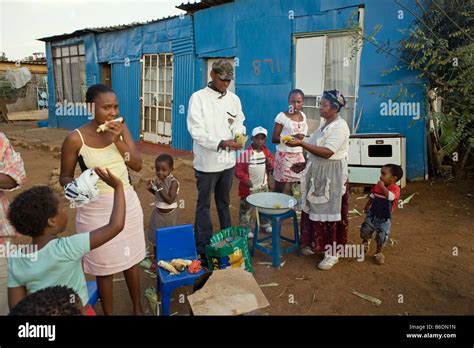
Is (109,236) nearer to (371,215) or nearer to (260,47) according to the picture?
(371,215)

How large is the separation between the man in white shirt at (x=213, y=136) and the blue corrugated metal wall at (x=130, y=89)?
31.8ft

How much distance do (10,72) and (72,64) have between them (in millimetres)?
6748

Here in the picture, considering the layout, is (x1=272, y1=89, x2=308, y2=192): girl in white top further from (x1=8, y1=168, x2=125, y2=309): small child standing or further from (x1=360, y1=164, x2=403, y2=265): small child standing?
(x1=8, y1=168, x2=125, y2=309): small child standing

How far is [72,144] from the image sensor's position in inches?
103

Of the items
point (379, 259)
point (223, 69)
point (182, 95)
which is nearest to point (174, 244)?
point (223, 69)

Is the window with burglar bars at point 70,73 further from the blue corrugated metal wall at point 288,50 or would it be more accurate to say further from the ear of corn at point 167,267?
the ear of corn at point 167,267

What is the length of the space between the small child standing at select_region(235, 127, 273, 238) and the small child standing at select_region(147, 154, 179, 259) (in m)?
1.02

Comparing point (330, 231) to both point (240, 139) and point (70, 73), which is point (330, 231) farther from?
point (70, 73)

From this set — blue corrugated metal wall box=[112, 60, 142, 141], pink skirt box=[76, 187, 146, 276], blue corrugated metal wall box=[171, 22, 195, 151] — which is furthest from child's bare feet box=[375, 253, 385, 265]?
blue corrugated metal wall box=[112, 60, 142, 141]

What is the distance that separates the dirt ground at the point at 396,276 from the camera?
11.3 ft

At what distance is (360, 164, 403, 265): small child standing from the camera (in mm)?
4133

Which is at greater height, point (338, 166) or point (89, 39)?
point (89, 39)

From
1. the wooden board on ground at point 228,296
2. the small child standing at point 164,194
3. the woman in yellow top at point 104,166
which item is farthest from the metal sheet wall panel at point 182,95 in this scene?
the wooden board on ground at point 228,296
